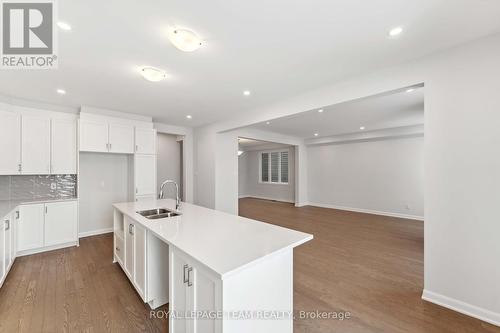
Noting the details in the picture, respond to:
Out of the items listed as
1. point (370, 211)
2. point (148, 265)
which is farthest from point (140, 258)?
point (370, 211)

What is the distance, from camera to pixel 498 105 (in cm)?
183

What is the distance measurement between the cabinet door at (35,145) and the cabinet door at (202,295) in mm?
3907

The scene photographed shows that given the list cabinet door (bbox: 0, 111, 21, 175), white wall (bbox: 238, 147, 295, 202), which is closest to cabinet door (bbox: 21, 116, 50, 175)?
cabinet door (bbox: 0, 111, 21, 175)

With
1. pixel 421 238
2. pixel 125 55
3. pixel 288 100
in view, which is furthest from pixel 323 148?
pixel 125 55

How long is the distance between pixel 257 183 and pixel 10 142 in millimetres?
8091

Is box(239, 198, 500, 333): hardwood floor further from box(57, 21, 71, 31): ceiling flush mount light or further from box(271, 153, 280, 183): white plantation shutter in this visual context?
box(271, 153, 280, 183): white plantation shutter

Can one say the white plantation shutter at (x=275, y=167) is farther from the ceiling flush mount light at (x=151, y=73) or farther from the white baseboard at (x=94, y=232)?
A: the ceiling flush mount light at (x=151, y=73)

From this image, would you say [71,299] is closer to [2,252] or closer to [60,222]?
[2,252]

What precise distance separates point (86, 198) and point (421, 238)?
6871 millimetres

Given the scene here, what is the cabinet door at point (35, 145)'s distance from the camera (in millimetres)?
3381

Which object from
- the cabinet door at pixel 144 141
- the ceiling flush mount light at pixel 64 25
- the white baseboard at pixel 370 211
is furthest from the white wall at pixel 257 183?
the ceiling flush mount light at pixel 64 25

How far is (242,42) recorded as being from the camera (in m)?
1.98

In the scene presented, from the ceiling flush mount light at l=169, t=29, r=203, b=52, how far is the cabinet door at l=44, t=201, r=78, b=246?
3639mm

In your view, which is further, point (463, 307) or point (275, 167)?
Result: point (275, 167)
